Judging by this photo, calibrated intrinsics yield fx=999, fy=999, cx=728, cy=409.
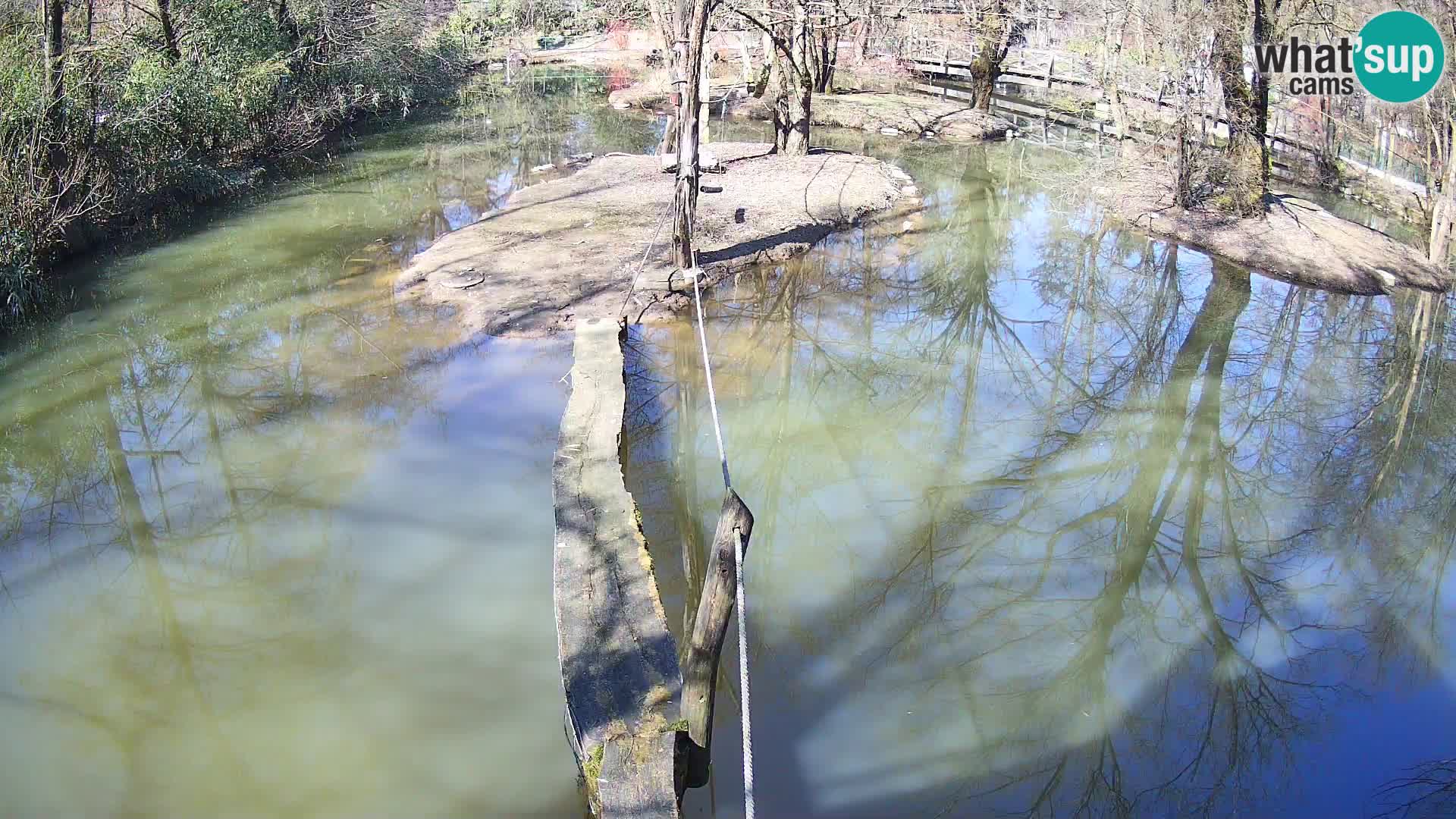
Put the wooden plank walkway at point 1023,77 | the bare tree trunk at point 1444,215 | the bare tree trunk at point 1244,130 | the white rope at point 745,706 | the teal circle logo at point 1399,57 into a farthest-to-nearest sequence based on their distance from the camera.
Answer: the wooden plank walkway at point 1023,77
the bare tree trunk at point 1244,130
the teal circle logo at point 1399,57
the bare tree trunk at point 1444,215
the white rope at point 745,706

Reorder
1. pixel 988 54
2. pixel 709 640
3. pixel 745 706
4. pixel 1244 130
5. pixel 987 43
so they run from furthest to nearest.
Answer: pixel 988 54 < pixel 987 43 < pixel 1244 130 < pixel 709 640 < pixel 745 706

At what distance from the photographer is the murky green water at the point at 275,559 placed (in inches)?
167

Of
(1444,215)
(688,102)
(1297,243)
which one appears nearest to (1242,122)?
(1297,243)

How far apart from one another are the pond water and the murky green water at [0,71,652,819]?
24mm

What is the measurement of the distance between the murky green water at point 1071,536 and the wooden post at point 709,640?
0.32 m

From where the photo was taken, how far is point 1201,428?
7559mm

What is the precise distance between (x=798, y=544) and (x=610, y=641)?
2.01 metres

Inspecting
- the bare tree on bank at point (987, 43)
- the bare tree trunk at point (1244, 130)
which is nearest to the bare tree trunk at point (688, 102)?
the bare tree trunk at point (1244, 130)

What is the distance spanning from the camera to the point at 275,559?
18.9 feet

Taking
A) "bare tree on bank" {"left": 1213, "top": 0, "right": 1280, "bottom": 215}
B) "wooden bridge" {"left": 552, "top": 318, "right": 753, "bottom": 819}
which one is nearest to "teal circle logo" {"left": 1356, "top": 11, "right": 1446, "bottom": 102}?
"bare tree on bank" {"left": 1213, "top": 0, "right": 1280, "bottom": 215}

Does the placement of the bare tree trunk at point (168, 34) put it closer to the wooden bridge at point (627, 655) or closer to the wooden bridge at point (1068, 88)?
the wooden bridge at point (627, 655)

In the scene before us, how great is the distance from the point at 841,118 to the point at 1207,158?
8.60 metres

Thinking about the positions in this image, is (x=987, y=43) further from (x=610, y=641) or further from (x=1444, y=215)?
(x=610, y=641)

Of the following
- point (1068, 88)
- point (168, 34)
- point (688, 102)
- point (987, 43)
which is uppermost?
point (168, 34)
